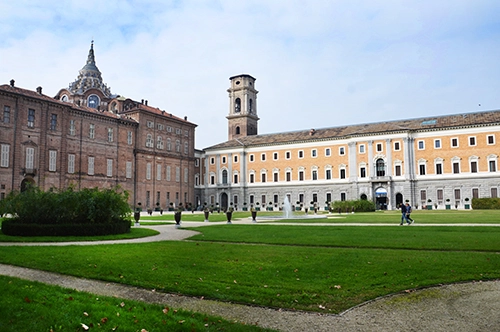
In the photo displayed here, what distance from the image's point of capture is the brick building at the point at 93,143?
4400cm

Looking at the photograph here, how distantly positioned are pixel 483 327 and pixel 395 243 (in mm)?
8521

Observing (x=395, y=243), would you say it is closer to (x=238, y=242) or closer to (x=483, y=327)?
(x=238, y=242)

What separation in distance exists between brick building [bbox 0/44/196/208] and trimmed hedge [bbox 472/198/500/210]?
131 ft

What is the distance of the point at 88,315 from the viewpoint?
5488mm

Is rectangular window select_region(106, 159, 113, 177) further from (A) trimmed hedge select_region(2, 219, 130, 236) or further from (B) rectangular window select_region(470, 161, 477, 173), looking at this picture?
(B) rectangular window select_region(470, 161, 477, 173)

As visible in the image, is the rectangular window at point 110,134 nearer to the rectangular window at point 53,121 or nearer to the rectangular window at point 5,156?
the rectangular window at point 53,121

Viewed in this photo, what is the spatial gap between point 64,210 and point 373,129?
50507mm

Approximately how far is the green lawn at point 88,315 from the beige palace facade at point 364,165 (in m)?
55.1

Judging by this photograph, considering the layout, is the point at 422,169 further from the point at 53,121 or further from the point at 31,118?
the point at 31,118

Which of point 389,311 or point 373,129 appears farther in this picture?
point 373,129

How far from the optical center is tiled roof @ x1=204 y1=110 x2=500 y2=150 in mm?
55125

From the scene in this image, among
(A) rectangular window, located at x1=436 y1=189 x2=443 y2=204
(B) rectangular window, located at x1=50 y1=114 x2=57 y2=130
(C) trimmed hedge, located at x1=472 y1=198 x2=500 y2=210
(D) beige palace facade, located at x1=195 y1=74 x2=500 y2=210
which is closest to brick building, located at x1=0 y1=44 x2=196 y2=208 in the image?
(B) rectangular window, located at x1=50 y1=114 x2=57 y2=130

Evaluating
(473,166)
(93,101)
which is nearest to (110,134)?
(93,101)

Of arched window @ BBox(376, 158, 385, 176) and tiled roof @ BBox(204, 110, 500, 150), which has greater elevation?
tiled roof @ BBox(204, 110, 500, 150)
